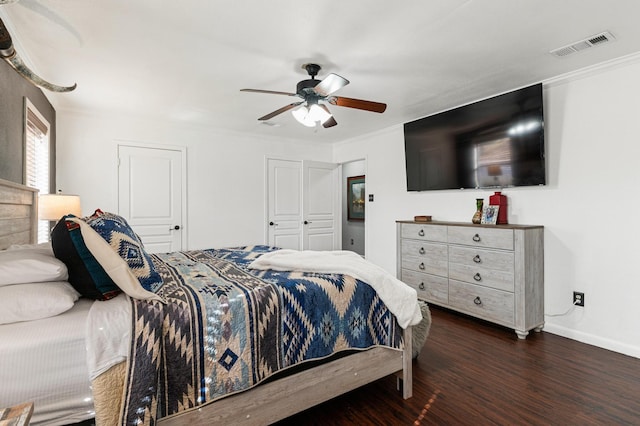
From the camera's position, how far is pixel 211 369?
4.68ft

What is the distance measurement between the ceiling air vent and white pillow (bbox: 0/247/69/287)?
3507 millimetres

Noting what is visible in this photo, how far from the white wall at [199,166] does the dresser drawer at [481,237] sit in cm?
296

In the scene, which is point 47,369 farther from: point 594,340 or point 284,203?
point 284,203

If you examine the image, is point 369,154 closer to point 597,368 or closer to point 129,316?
point 597,368

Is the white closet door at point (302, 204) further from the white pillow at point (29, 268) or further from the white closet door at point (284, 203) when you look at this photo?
the white pillow at point (29, 268)

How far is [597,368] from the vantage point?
241cm

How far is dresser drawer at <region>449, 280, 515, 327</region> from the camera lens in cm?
306

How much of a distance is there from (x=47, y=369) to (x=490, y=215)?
363 centimetres

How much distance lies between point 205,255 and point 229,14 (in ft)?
5.97

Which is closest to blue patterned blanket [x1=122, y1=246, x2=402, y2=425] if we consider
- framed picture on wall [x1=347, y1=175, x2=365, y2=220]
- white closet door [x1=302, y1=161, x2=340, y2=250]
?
white closet door [x1=302, y1=161, x2=340, y2=250]

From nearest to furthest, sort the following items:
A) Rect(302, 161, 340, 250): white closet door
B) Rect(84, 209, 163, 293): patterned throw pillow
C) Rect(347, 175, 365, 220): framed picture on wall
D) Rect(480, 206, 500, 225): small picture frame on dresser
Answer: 1. Rect(84, 209, 163, 293): patterned throw pillow
2. Rect(480, 206, 500, 225): small picture frame on dresser
3. Rect(302, 161, 340, 250): white closet door
4. Rect(347, 175, 365, 220): framed picture on wall

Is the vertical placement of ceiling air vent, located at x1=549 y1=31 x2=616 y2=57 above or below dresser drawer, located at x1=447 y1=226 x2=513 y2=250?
above

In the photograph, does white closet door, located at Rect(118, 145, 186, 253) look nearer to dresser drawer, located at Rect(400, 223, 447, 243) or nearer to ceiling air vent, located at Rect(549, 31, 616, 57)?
dresser drawer, located at Rect(400, 223, 447, 243)

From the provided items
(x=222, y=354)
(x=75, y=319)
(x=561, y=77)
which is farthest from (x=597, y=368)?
(x=75, y=319)
